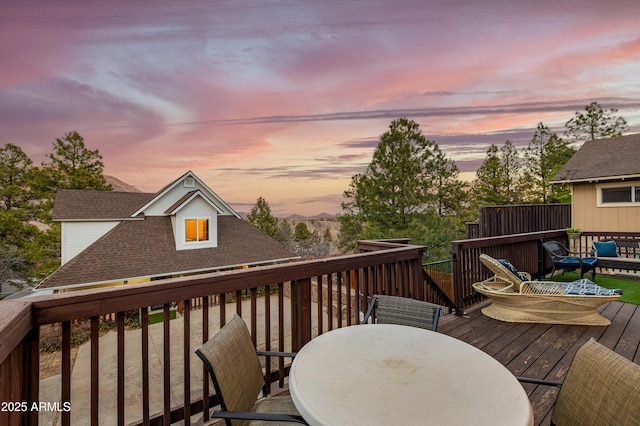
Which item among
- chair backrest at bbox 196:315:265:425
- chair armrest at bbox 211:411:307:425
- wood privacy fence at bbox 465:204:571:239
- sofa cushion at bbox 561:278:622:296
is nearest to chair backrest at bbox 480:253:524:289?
sofa cushion at bbox 561:278:622:296

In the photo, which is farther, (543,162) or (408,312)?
(543,162)

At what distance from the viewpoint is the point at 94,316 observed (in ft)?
5.13

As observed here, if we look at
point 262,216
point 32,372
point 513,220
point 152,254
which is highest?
point 262,216

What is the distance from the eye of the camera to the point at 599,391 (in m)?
1.23

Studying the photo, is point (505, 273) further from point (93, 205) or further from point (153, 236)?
point (93, 205)

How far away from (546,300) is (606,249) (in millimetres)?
4870

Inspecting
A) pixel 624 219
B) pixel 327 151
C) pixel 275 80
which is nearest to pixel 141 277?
pixel 275 80

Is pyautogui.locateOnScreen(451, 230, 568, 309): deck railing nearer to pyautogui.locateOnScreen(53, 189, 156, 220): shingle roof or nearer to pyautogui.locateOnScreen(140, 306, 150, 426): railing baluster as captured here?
pyautogui.locateOnScreen(140, 306, 150, 426): railing baluster

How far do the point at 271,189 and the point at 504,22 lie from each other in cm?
1411

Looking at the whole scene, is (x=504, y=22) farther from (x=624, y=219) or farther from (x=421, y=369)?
(x=421, y=369)

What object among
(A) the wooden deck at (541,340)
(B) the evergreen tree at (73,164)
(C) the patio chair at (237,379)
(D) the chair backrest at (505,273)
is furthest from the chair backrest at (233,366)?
(B) the evergreen tree at (73,164)

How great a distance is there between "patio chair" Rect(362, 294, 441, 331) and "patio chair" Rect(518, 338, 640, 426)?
88 cm

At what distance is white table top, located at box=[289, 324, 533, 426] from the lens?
3.67ft

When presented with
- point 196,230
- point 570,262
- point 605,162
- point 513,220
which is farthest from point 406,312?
point 605,162
